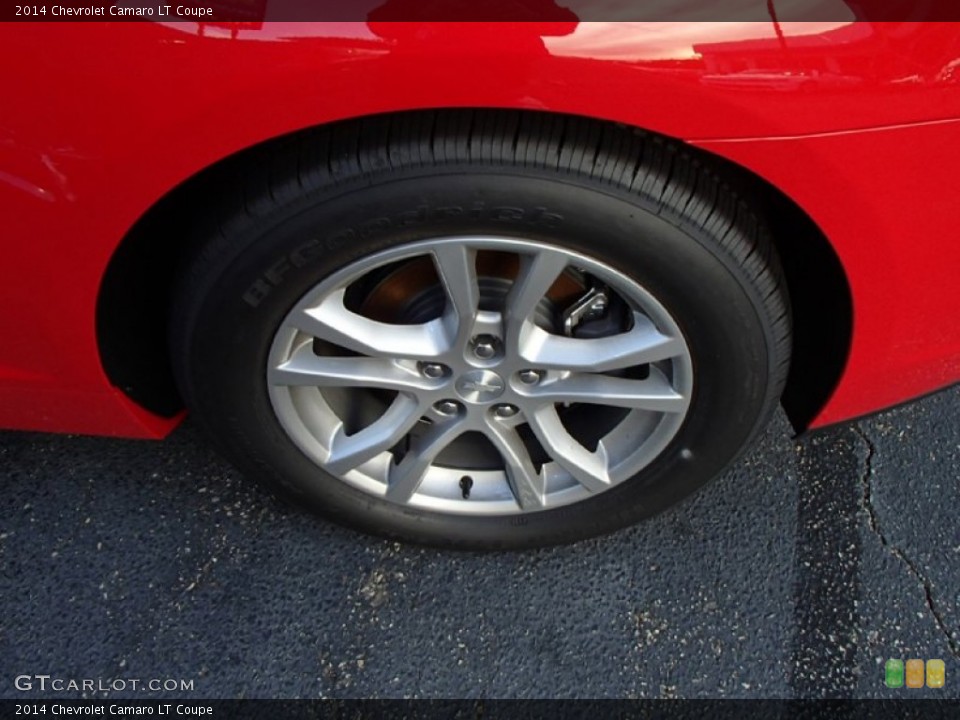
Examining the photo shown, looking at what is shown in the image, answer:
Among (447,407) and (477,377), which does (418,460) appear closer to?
(447,407)

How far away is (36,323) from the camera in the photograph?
145cm

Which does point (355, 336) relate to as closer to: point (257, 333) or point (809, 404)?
point (257, 333)

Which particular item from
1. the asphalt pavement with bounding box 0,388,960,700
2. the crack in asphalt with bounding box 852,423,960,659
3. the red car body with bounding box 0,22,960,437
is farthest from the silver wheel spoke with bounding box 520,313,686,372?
the crack in asphalt with bounding box 852,423,960,659

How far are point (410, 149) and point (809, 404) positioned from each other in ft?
3.03

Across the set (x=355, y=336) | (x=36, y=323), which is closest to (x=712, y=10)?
(x=355, y=336)

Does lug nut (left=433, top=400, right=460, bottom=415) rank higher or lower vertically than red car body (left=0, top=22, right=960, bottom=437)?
lower

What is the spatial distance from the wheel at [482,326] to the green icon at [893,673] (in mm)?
543

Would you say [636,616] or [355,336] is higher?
[355,336]

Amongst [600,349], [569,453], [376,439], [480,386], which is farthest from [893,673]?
[376,439]

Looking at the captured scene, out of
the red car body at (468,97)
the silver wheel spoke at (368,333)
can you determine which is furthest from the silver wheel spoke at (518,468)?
the red car body at (468,97)

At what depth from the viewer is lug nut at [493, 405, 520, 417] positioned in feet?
5.40

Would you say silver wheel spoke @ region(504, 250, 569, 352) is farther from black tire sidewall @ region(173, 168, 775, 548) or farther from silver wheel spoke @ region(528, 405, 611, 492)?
silver wheel spoke @ region(528, 405, 611, 492)

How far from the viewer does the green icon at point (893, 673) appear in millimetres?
1735

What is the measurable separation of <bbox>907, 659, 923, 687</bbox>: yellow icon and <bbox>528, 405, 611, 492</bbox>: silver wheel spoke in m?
0.71
